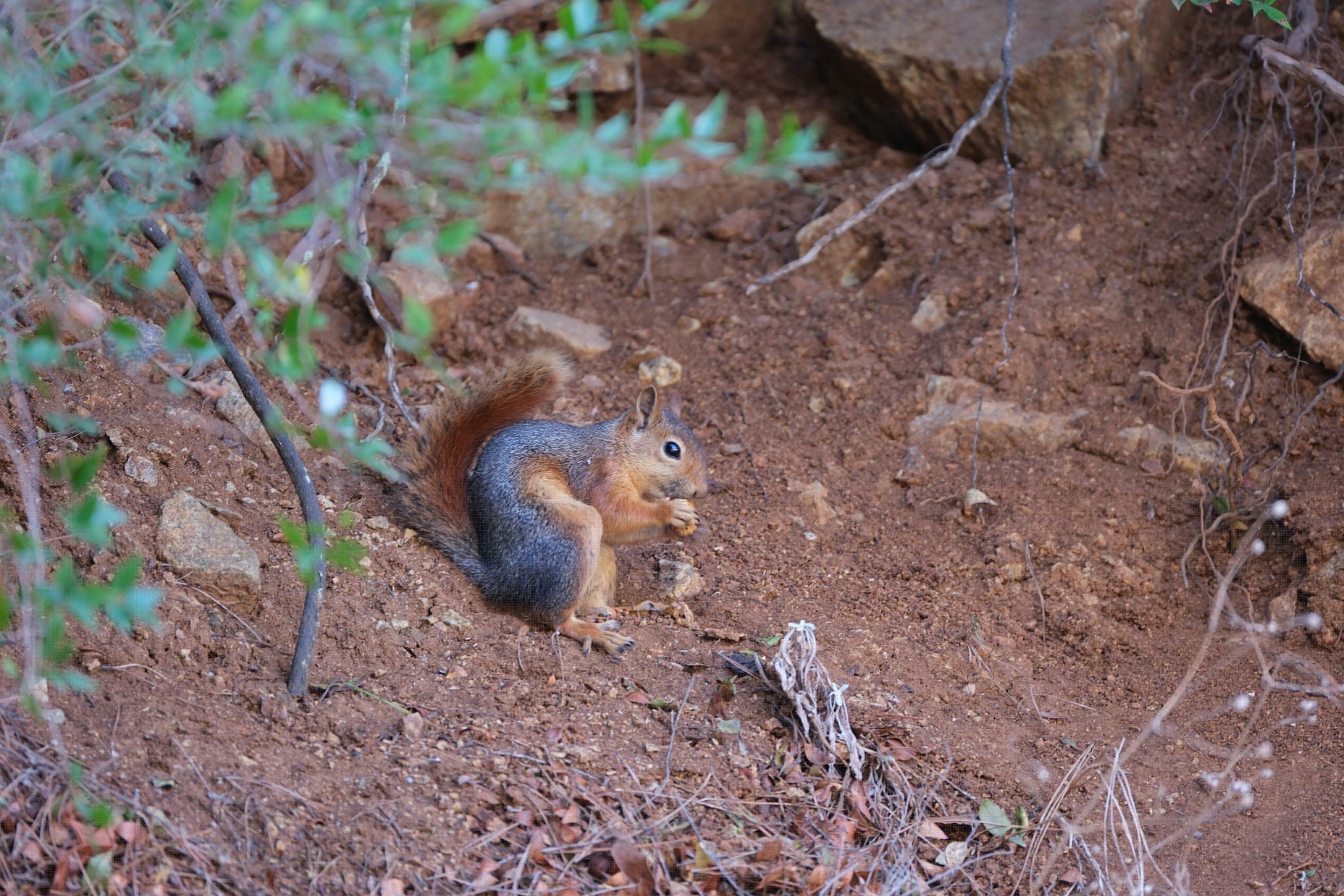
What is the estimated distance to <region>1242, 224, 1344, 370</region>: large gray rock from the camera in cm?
434

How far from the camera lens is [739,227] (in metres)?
5.83

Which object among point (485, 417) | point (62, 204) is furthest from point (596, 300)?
point (62, 204)

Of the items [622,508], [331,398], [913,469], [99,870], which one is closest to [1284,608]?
[913,469]

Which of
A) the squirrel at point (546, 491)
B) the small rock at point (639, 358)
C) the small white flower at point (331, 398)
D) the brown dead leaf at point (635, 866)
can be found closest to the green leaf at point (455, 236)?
the small white flower at point (331, 398)

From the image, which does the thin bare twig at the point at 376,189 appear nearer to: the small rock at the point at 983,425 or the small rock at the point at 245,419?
the small rock at the point at 245,419

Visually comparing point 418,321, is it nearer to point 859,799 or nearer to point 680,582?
point 859,799

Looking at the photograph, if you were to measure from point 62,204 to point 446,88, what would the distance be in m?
0.74

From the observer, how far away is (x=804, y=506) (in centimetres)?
453

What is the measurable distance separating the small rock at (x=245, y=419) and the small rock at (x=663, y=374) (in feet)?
5.64

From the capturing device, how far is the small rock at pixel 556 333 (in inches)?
209

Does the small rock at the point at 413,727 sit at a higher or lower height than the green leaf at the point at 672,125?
lower

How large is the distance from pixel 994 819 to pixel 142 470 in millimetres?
2773

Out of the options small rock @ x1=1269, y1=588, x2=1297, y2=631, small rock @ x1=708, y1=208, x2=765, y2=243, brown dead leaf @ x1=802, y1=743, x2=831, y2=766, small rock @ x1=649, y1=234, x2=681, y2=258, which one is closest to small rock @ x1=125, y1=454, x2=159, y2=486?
brown dead leaf @ x1=802, y1=743, x2=831, y2=766

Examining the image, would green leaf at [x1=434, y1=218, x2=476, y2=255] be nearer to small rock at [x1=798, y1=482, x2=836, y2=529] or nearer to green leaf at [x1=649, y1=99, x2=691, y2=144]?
green leaf at [x1=649, y1=99, x2=691, y2=144]
